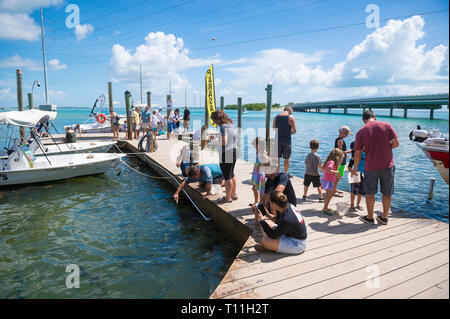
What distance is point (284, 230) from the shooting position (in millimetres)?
3377

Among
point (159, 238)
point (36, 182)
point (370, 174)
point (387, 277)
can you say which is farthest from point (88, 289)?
point (36, 182)

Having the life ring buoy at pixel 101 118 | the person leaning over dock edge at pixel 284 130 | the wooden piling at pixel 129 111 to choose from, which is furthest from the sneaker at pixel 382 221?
the life ring buoy at pixel 101 118

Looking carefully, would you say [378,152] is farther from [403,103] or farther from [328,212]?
[403,103]

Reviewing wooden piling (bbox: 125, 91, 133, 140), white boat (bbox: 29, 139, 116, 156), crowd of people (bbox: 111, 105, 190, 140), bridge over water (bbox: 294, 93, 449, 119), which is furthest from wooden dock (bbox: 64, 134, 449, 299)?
bridge over water (bbox: 294, 93, 449, 119)

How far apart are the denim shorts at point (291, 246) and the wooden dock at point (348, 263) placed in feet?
0.26

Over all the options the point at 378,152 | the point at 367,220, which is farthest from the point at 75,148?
the point at 378,152

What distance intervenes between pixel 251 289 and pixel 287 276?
462 millimetres

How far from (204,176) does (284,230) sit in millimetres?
3069

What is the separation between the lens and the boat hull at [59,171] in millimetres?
8523

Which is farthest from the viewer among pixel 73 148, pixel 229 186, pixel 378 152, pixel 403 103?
pixel 403 103

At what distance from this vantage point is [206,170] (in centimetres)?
614

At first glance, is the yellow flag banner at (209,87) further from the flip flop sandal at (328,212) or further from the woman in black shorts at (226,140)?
the flip flop sandal at (328,212)

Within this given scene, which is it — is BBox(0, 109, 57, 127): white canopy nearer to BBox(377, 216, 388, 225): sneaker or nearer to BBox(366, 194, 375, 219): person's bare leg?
BBox(366, 194, 375, 219): person's bare leg

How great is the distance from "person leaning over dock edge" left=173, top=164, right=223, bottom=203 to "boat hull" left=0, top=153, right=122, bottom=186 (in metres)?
5.04
